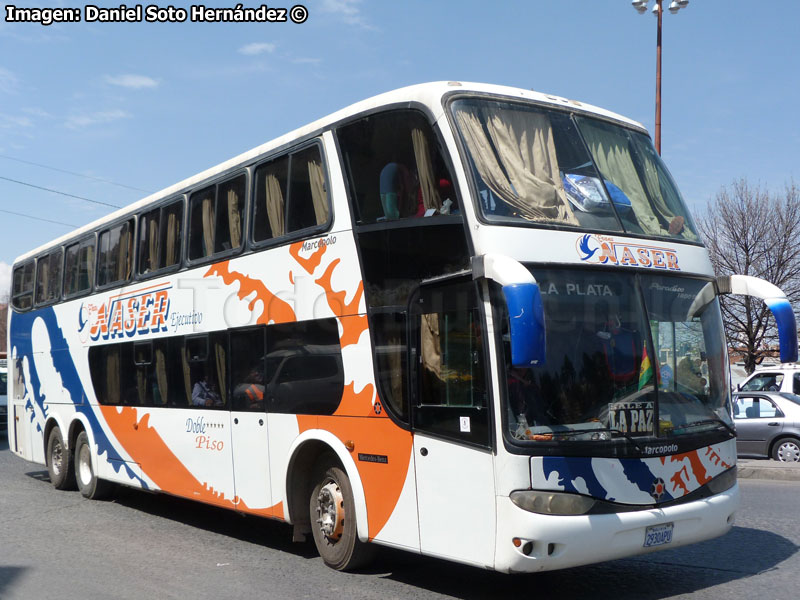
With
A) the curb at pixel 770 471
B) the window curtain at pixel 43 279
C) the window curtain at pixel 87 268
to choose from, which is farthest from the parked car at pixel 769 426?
the window curtain at pixel 43 279

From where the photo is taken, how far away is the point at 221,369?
32.3 ft

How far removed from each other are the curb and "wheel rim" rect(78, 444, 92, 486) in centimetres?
1025

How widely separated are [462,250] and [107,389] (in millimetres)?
7821

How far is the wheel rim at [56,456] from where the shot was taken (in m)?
14.4

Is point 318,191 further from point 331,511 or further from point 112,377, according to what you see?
point 112,377

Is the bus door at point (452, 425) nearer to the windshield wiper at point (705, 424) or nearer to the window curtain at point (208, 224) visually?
the windshield wiper at point (705, 424)

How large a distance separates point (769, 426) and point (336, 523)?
11857 millimetres

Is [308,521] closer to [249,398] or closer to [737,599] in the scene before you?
[249,398]

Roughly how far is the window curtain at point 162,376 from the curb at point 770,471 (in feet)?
30.4

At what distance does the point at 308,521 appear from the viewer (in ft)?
28.3

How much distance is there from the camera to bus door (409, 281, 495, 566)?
6406 millimetres

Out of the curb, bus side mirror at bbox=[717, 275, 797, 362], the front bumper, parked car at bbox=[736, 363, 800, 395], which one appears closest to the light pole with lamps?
parked car at bbox=[736, 363, 800, 395]

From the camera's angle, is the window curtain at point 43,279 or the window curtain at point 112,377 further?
the window curtain at point 43,279

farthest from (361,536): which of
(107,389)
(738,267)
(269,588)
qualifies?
(738,267)
